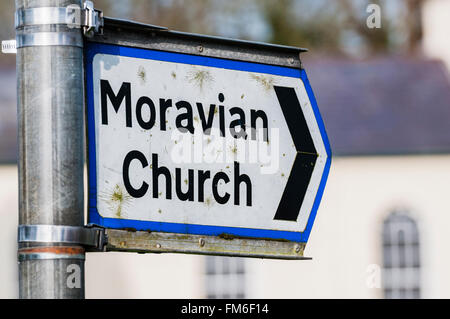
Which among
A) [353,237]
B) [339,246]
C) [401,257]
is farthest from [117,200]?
[401,257]

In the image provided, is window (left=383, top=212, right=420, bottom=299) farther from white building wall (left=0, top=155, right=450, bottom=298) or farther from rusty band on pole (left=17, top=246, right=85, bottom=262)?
rusty band on pole (left=17, top=246, right=85, bottom=262)

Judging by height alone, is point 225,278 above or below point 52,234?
below

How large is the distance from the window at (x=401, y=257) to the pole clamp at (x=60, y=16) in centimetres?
2146

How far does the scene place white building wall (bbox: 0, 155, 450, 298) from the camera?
2255 cm

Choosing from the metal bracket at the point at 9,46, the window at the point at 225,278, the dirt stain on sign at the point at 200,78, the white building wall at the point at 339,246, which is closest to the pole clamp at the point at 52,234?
the metal bracket at the point at 9,46

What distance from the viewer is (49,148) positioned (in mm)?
2412

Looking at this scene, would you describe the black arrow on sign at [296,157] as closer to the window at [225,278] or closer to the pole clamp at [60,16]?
the pole clamp at [60,16]

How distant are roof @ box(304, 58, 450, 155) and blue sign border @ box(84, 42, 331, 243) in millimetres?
19847

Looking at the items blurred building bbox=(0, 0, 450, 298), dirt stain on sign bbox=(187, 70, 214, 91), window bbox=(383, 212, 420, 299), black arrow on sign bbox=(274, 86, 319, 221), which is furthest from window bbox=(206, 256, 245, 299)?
dirt stain on sign bbox=(187, 70, 214, 91)

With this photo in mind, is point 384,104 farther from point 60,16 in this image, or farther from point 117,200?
point 60,16

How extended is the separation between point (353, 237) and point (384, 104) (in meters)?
3.97

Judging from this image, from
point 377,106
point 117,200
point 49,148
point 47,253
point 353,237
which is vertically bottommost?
point 47,253

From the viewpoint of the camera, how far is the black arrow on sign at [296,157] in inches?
121

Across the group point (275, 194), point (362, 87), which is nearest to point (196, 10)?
point (362, 87)
